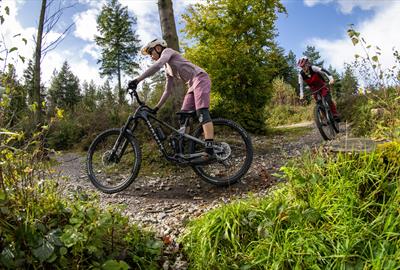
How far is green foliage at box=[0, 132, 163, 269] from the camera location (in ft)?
6.53

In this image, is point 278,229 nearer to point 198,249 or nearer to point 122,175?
point 198,249

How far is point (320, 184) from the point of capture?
2.76m

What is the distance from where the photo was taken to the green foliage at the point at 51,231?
6.53 ft

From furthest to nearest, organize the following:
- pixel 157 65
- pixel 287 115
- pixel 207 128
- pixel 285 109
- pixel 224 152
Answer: pixel 285 109
pixel 287 115
pixel 224 152
pixel 207 128
pixel 157 65

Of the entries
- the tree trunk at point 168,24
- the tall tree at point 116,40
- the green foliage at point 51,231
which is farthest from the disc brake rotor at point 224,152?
the tall tree at point 116,40

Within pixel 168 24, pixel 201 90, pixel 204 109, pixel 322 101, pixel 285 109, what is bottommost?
pixel 204 109

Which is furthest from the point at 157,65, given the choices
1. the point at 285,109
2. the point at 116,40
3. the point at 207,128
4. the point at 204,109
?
the point at 116,40

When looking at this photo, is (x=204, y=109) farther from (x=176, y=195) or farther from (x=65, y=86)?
(x=65, y=86)

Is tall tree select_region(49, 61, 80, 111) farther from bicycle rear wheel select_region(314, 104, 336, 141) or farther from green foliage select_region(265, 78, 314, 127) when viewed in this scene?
bicycle rear wheel select_region(314, 104, 336, 141)

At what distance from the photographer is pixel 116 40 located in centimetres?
3541

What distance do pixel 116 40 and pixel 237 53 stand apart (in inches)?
1120

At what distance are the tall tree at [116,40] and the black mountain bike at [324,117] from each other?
1204 inches

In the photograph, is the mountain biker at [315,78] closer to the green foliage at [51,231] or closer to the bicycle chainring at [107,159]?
the bicycle chainring at [107,159]

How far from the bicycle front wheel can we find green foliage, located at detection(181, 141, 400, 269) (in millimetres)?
1817
